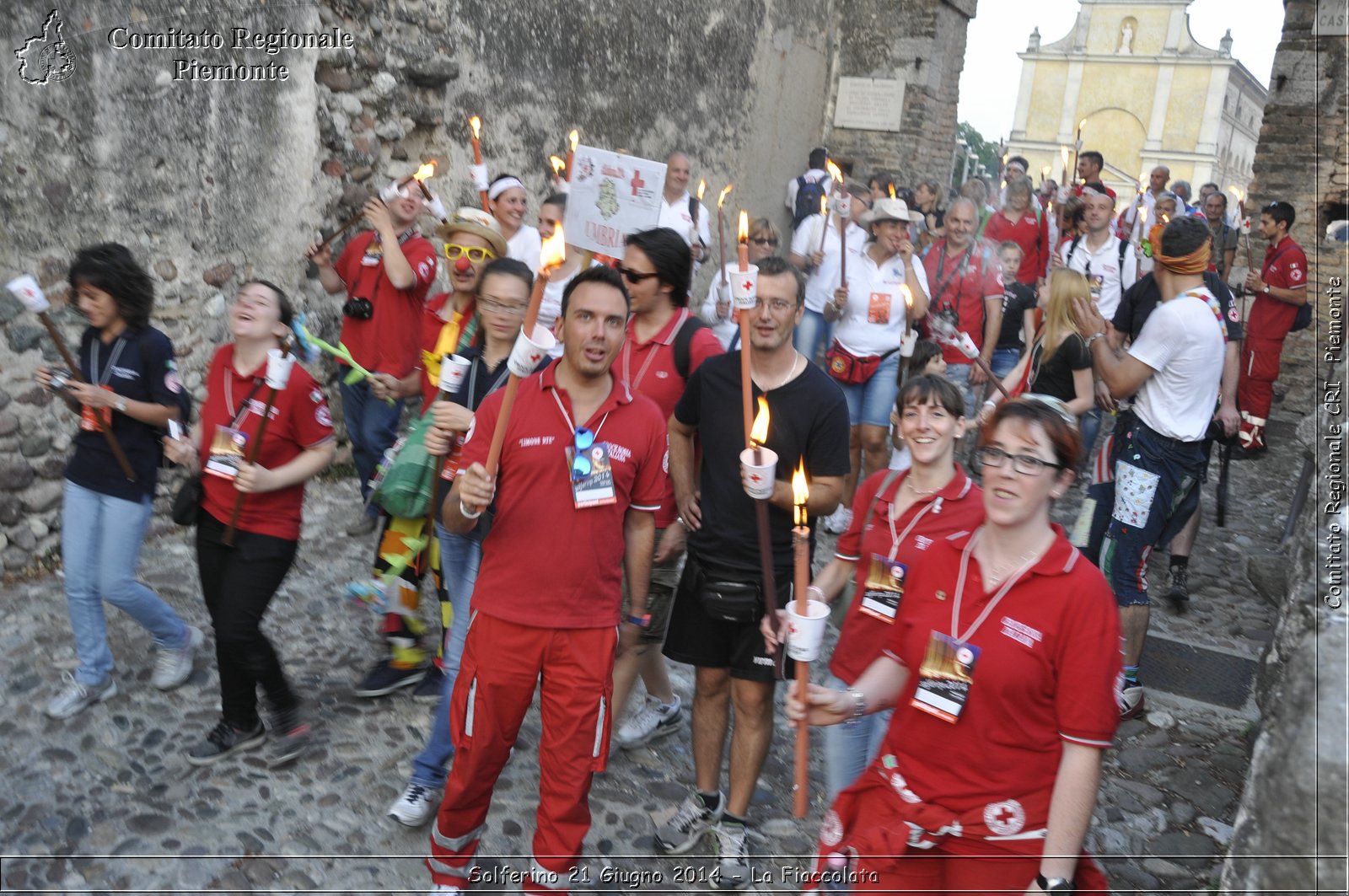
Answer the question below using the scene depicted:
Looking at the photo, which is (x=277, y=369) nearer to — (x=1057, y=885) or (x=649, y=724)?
(x=649, y=724)

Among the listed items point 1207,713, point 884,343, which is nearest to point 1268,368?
point 884,343

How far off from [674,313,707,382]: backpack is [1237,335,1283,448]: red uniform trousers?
22.7ft

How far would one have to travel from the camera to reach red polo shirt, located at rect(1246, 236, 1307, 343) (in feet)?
31.2

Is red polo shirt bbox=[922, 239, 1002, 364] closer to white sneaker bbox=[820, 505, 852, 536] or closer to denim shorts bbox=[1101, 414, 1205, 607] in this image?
white sneaker bbox=[820, 505, 852, 536]

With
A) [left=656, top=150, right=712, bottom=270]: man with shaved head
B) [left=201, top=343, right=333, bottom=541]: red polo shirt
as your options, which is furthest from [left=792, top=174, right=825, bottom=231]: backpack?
[left=201, top=343, right=333, bottom=541]: red polo shirt

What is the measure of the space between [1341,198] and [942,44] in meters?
5.42

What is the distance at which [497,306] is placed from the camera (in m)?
4.01

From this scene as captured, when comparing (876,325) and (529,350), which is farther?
(876,325)

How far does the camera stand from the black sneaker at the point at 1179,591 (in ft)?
21.4

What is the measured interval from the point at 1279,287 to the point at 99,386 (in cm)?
917

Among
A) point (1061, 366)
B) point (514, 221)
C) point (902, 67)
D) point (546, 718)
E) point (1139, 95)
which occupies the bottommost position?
point (546, 718)

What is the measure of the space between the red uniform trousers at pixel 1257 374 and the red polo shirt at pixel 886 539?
7109mm

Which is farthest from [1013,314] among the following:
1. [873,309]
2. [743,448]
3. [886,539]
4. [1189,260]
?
[886,539]

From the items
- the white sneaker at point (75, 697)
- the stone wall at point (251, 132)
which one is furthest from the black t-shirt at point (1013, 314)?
the white sneaker at point (75, 697)
